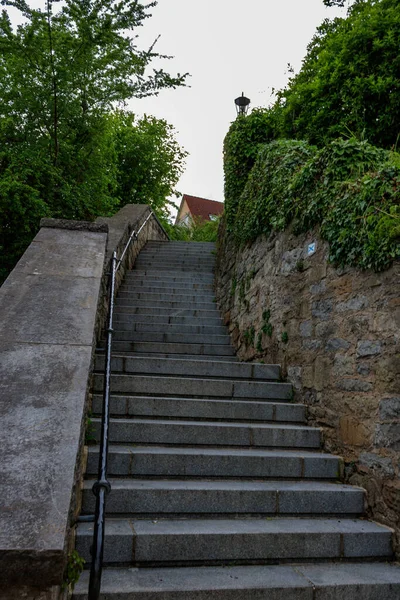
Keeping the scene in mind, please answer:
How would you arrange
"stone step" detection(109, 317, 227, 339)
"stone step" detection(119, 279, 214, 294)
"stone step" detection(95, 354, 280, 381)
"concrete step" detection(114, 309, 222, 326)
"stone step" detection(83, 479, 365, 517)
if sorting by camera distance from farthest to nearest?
"stone step" detection(119, 279, 214, 294) < "concrete step" detection(114, 309, 222, 326) < "stone step" detection(109, 317, 227, 339) < "stone step" detection(95, 354, 280, 381) < "stone step" detection(83, 479, 365, 517)

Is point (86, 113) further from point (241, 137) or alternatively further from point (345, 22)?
point (345, 22)

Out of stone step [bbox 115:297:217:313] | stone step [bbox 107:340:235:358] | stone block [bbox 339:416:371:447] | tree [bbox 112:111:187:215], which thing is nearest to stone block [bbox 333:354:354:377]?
stone block [bbox 339:416:371:447]

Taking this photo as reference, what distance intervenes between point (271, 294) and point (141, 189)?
500 inches

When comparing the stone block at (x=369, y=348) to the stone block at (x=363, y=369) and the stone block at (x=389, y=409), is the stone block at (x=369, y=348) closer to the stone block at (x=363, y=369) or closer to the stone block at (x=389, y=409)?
the stone block at (x=363, y=369)

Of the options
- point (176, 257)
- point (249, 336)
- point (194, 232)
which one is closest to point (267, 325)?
point (249, 336)

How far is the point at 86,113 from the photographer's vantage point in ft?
24.1

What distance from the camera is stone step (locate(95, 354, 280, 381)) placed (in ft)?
14.1

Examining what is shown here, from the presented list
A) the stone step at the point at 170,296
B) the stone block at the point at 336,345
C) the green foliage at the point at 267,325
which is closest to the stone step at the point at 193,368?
the green foliage at the point at 267,325

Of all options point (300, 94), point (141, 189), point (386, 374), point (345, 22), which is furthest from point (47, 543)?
point (141, 189)

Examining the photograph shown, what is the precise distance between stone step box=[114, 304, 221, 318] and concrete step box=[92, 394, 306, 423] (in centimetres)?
262

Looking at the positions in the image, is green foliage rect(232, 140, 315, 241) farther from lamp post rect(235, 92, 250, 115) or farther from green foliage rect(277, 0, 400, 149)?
lamp post rect(235, 92, 250, 115)

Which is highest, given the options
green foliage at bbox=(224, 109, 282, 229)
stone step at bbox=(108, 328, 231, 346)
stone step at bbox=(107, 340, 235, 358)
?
green foliage at bbox=(224, 109, 282, 229)

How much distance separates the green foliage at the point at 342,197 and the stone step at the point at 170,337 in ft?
5.41

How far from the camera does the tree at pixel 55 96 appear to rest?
593cm
